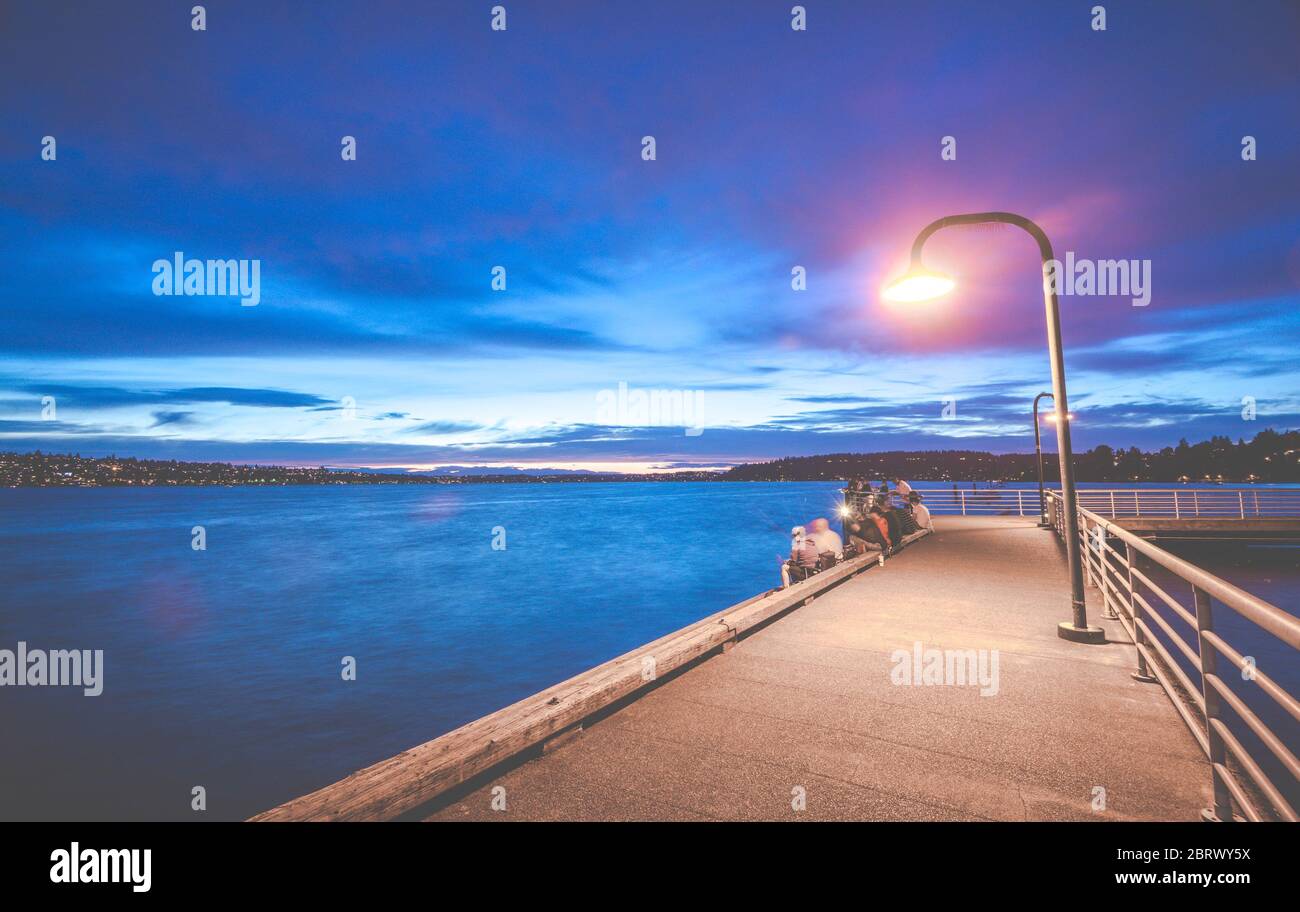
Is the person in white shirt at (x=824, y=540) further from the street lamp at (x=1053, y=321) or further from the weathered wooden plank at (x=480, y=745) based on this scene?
the weathered wooden plank at (x=480, y=745)

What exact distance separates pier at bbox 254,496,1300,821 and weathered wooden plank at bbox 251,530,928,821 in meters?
0.01

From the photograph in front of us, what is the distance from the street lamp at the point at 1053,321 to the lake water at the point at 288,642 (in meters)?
12.1

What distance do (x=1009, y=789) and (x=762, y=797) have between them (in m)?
1.41

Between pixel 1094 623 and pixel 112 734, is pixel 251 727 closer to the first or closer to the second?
pixel 112 734

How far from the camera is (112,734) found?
41.1 feet

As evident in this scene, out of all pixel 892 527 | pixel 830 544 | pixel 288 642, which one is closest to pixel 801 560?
pixel 830 544

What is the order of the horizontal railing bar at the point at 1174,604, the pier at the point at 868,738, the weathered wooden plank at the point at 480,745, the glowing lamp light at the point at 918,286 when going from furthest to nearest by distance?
1. the glowing lamp light at the point at 918,286
2. the horizontal railing bar at the point at 1174,604
3. the pier at the point at 868,738
4. the weathered wooden plank at the point at 480,745

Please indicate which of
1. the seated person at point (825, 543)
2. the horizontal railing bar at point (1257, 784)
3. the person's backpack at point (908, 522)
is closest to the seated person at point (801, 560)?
the seated person at point (825, 543)

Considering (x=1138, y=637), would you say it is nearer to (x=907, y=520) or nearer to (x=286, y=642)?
(x=907, y=520)

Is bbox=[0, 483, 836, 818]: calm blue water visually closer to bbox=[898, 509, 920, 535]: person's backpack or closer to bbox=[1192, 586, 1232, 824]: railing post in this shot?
bbox=[898, 509, 920, 535]: person's backpack

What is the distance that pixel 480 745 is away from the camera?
134 inches

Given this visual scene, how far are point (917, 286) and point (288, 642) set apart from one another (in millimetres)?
22733

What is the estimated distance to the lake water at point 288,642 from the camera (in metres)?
11.0
